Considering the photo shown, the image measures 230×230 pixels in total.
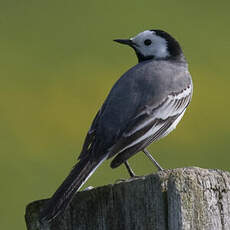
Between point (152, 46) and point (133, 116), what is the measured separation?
188 cm

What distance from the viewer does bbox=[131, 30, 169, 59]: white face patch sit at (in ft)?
25.8

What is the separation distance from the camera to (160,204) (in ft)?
14.4

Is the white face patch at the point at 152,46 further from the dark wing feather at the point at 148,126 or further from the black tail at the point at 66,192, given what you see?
the black tail at the point at 66,192

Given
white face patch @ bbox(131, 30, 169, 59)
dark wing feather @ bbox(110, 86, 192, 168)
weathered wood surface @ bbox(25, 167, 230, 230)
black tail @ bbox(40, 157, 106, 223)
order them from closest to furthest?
weathered wood surface @ bbox(25, 167, 230, 230)
black tail @ bbox(40, 157, 106, 223)
dark wing feather @ bbox(110, 86, 192, 168)
white face patch @ bbox(131, 30, 169, 59)

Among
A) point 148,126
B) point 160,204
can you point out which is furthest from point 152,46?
point 160,204

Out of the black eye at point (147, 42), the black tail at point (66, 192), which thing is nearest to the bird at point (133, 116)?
the black tail at point (66, 192)

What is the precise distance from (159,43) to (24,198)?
291cm

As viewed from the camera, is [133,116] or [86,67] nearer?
[133,116]

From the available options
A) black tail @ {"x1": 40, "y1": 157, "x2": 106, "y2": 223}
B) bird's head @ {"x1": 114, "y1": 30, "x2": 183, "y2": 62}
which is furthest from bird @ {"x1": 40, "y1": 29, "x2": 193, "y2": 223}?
bird's head @ {"x1": 114, "y1": 30, "x2": 183, "y2": 62}

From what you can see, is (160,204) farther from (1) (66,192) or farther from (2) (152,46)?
(2) (152,46)

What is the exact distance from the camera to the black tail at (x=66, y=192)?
460 cm

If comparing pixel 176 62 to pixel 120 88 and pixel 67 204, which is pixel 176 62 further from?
pixel 67 204

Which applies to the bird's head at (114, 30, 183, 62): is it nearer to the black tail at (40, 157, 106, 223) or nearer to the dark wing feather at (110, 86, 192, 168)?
the dark wing feather at (110, 86, 192, 168)

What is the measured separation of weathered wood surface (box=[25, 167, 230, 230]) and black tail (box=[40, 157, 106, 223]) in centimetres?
6
